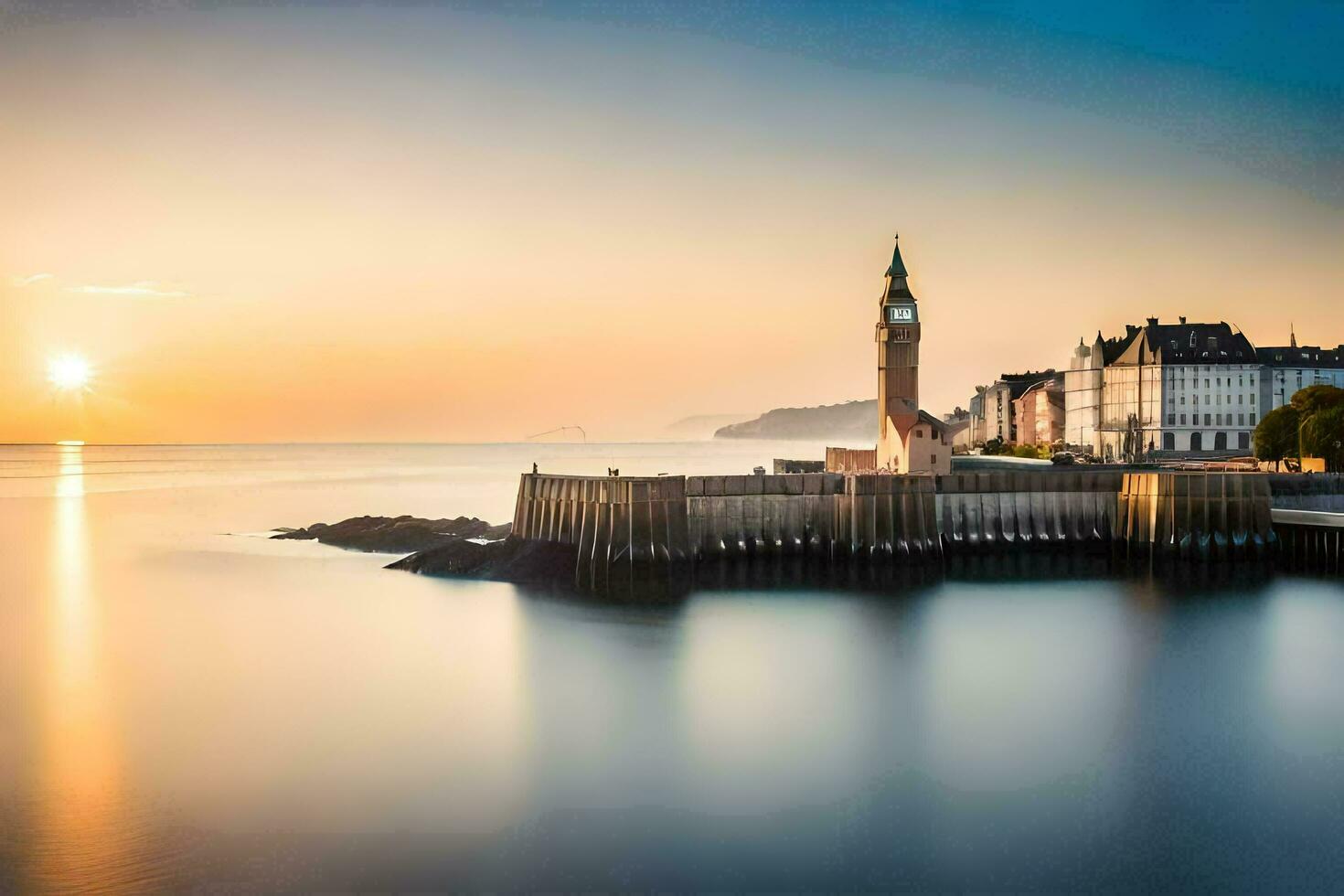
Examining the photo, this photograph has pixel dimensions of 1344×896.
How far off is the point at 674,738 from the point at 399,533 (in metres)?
31.9

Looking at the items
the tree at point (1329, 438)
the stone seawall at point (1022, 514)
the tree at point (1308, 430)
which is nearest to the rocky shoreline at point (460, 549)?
the stone seawall at point (1022, 514)

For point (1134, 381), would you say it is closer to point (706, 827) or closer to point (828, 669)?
point (828, 669)

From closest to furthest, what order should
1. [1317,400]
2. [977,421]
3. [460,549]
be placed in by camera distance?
[460,549], [1317,400], [977,421]

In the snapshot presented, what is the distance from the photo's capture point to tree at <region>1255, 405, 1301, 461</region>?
5706cm

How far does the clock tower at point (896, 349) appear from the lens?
5131cm

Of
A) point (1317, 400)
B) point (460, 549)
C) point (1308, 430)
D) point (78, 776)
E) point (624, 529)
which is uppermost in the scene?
point (1317, 400)

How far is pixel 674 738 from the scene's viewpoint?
A: 73.6 feet

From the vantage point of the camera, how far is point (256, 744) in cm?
2186

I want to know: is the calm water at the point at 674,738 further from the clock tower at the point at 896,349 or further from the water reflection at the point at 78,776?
the clock tower at the point at 896,349

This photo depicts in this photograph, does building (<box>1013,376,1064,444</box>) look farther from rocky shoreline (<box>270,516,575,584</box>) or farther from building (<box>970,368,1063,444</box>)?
rocky shoreline (<box>270,516,575,584</box>)

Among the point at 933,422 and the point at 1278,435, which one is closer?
the point at 933,422

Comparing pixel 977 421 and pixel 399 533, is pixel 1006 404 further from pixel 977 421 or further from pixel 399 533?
pixel 399 533

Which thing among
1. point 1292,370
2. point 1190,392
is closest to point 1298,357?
point 1292,370

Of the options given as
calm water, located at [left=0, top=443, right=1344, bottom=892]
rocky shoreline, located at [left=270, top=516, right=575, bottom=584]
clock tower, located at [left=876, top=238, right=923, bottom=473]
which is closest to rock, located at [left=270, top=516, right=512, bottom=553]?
rocky shoreline, located at [left=270, top=516, right=575, bottom=584]
